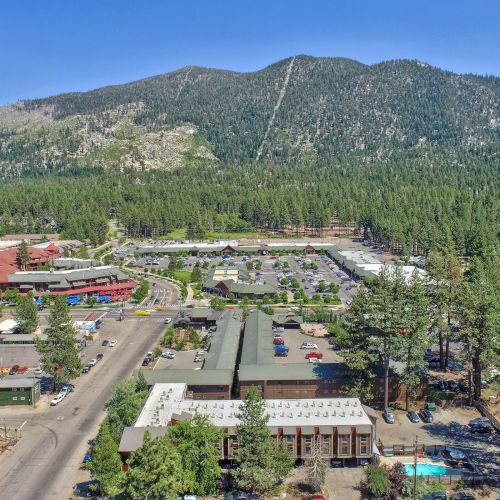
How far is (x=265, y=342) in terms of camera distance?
5638 cm

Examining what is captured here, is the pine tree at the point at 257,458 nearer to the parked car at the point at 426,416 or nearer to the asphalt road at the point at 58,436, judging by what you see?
the asphalt road at the point at 58,436

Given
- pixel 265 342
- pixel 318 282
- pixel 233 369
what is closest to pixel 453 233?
pixel 318 282

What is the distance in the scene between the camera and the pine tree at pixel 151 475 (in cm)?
2822

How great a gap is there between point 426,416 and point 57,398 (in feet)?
110

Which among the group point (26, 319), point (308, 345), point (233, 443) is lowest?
point (308, 345)

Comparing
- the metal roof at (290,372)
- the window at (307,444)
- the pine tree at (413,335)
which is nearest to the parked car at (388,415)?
the pine tree at (413,335)

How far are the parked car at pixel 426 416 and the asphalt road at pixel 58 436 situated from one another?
91.3 feet

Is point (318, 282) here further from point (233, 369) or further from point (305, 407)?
point (305, 407)

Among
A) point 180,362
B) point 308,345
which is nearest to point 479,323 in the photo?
point 308,345

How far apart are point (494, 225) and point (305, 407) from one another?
99.5 metres

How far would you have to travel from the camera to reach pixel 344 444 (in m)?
36.9

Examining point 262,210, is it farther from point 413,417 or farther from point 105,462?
point 105,462

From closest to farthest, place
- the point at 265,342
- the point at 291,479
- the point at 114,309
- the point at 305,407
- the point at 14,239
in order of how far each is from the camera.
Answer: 1. the point at 291,479
2. the point at 305,407
3. the point at 265,342
4. the point at 114,309
5. the point at 14,239

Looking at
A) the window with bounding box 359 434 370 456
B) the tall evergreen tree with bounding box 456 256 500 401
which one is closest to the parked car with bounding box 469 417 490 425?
the tall evergreen tree with bounding box 456 256 500 401
